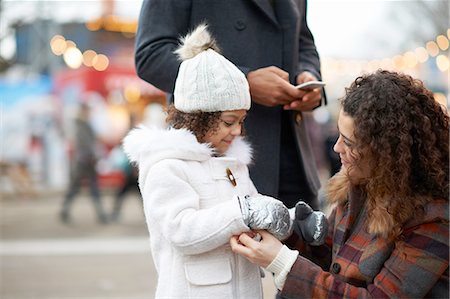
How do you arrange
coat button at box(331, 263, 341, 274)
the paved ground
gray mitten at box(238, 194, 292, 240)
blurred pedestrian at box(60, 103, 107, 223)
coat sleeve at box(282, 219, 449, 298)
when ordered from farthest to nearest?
blurred pedestrian at box(60, 103, 107, 223), the paved ground, coat button at box(331, 263, 341, 274), gray mitten at box(238, 194, 292, 240), coat sleeve at box(282, 219, 449, 298)

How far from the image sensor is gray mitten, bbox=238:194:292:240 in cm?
191

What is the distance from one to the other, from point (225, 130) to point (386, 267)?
0.63 metres

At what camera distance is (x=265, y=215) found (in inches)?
75.0

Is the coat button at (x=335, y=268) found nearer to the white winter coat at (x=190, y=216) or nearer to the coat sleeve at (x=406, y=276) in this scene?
the coat sleeve at (x=406, y=276)

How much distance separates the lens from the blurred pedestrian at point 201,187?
1940 mm

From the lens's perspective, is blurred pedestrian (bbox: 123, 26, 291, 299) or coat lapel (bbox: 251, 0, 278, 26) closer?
blurred pedestrian (bbox: 123, 26, 291, 299)

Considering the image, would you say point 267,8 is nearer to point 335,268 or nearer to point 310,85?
point 310,85

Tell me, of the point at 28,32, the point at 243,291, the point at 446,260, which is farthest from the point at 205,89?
the point at 28,32

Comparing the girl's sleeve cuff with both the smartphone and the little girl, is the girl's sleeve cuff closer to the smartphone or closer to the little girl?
the little girl

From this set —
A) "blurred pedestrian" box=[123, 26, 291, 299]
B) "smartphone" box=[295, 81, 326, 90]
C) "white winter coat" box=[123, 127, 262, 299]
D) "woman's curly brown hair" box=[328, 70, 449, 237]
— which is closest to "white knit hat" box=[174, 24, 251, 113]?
"blurred pedestrian" box=[123, 26, 291, 299]

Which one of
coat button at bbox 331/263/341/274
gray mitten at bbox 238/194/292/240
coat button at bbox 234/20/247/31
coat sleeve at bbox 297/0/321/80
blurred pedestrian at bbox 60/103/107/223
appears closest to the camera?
gray mitten at bbox 238/194/292/240

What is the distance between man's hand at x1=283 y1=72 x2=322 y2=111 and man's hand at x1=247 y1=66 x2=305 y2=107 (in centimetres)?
6

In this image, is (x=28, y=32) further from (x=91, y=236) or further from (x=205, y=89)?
(x=205, y=89)

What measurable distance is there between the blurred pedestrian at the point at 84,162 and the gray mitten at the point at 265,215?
8483 millimetres
